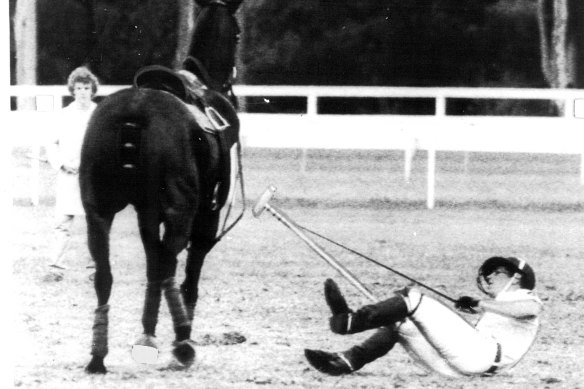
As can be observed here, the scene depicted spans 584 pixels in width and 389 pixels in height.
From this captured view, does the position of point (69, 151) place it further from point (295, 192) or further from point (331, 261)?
point (331, 261)

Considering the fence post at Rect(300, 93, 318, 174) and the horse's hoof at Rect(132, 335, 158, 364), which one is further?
the fence post at Rect(300, 93, 318, 174)

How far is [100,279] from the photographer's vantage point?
16.8 ft

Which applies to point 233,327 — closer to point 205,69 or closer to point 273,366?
point 273,366

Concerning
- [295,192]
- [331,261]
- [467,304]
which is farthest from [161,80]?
[295,192]

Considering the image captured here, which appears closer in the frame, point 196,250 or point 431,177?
point 196,250

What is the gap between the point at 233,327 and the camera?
586cm


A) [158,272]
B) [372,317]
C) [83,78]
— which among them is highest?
[83,78]

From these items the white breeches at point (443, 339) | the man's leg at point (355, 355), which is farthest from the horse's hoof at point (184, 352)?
the white breeches at point (443, 339)

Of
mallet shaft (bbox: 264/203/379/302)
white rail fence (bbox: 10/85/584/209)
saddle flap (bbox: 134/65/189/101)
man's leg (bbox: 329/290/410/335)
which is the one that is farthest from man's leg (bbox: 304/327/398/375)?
white rail fence (bbox: 10/85/584/209)

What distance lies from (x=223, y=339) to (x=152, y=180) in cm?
106

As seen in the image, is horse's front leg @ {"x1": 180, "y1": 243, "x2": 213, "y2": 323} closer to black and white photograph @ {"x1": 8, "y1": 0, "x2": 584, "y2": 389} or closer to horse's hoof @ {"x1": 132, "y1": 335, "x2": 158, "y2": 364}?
black and white photograph @ {"x1": 8, "y1": 0, "x2": 584, "y2": 389}

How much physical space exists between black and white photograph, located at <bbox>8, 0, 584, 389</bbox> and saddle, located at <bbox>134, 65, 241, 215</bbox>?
0.01 m

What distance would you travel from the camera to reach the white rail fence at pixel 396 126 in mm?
6828

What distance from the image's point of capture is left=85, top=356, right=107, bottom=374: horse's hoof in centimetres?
520
